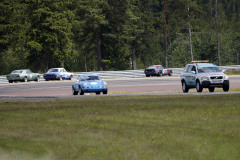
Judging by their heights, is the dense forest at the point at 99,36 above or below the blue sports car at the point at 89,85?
above

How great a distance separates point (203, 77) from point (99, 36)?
167 ft

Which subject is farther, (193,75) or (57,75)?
(57,75)

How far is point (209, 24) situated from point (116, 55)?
27.2 metres

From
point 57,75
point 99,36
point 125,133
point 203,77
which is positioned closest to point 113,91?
point 203,77

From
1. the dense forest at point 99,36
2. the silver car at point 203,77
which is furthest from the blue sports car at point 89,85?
the dense forest at point 99,36

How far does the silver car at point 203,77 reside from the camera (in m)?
27.1

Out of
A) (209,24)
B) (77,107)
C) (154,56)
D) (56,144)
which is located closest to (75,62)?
(154,56)

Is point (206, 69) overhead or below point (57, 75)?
overhead

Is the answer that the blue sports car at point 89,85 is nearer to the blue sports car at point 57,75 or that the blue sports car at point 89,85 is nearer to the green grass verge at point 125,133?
the green grass verge at point 125,133

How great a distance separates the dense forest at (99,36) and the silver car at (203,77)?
42562 millimetres

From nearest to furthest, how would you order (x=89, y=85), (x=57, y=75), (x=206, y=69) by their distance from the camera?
(x=206, y=69) → (x=89, y=85) → (x=57, y=75)

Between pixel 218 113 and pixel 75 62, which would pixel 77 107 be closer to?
pixel 218 113

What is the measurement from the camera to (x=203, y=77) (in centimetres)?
2720

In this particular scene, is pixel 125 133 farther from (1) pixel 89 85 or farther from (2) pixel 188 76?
(1) pixel 89 85
